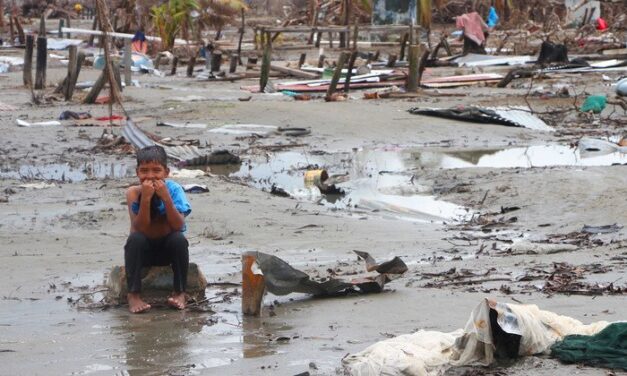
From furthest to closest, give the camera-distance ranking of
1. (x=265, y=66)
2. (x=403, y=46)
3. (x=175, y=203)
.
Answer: (x=403, y=46) → (x=265, y=66) → (x=175, y=203)

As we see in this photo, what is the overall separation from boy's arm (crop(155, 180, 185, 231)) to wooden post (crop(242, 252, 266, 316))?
0.47 m

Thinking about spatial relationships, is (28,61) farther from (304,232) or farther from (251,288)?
(251,288)

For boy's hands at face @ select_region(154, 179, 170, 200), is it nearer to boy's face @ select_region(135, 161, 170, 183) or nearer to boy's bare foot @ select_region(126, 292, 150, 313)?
boy's face @ select_region(135, 161, 170, 183)

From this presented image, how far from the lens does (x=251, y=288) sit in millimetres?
5738

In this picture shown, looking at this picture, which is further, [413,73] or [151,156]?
[413,73]

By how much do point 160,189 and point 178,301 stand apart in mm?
604

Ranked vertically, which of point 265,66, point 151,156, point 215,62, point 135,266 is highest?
point 151,156

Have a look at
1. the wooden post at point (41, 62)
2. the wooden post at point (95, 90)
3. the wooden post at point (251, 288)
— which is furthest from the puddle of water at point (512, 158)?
the wooden post at point (41, 62)

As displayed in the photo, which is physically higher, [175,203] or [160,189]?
[160,189]

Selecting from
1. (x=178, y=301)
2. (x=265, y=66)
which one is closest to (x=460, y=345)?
(x=178, y=301)

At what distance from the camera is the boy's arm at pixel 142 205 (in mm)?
5930

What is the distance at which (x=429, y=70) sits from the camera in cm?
2628

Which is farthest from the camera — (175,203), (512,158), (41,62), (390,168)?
(41,62)

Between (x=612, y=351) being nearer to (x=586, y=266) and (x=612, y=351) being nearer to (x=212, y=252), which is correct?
(x=586, y=266)
